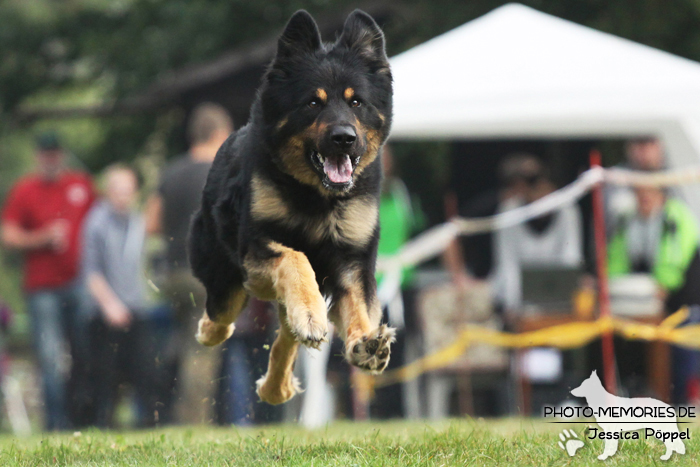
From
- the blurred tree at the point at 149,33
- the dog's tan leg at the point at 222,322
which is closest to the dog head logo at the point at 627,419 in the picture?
the dog's tan leg at the point at 222,322

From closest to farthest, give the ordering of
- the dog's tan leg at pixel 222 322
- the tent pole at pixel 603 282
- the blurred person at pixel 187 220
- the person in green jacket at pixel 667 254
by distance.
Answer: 1. the dog's tan leg at pixel 222 322
2. the blurred person at pixel 187 220
3. the tent pole at pixel 603 282
4. the person in green jacket at pixel 667 254

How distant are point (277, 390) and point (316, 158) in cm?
132

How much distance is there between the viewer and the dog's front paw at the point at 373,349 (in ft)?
12.8

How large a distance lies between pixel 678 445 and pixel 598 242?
398 cm

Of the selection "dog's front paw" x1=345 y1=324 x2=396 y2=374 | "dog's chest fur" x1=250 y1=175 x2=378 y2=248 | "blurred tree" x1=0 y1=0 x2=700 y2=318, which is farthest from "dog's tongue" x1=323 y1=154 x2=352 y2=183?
"blurred tree" x1=0 y1=0 x2=700 y2=318

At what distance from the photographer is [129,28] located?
15414mm

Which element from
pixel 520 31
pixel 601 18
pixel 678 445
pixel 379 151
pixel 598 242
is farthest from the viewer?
pixel 601 18

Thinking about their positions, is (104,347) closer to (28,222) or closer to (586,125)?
(28,222)

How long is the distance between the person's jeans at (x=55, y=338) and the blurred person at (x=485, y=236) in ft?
11.7

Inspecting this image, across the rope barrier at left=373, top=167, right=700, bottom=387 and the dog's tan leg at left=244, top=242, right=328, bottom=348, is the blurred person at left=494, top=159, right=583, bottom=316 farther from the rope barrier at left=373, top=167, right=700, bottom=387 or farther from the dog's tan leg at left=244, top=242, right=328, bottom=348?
the dog's tan leg at left=244, top=242, right=328, bottom=348

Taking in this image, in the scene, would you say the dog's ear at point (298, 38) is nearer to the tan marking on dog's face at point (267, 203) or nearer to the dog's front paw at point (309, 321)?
the tan marking on dog's face at point (267, 203)

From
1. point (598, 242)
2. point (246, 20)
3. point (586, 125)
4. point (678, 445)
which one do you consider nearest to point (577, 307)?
point (598, 242)

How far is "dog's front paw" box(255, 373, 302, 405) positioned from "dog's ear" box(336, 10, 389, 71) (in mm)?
1644

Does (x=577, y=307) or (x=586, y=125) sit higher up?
(x=586, y=125)
